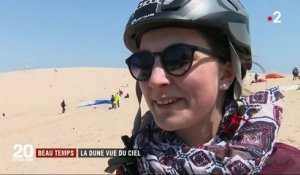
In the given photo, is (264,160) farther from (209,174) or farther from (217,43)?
(217,43)

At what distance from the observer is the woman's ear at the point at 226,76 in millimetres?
2422

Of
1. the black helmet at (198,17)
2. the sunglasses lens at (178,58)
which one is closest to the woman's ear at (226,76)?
the black helmet at (198,17)

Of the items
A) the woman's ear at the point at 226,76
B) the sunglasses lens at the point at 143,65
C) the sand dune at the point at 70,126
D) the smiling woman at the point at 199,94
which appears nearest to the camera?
the smiling woman at the point at 199,94

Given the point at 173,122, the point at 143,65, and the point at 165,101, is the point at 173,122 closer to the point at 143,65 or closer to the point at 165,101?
the point at 165,101

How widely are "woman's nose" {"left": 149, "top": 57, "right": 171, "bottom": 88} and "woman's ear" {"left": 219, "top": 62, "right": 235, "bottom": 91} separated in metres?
0.37

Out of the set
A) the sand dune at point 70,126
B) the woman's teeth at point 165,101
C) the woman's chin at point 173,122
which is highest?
the woman's teeth at point 165,101

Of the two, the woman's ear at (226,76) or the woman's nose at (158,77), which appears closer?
the woman's nose at (158,77)

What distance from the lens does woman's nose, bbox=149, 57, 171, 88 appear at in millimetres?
2227

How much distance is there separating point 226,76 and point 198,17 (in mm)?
427

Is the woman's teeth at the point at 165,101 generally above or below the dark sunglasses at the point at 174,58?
below

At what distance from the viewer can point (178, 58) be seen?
2232 mm

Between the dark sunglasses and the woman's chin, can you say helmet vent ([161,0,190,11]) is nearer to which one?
the dark sunglasses

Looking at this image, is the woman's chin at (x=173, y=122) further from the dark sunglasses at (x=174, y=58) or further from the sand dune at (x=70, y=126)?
the sand dune at (x=70, y=126)

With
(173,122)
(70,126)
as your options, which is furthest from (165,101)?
(70,126)
